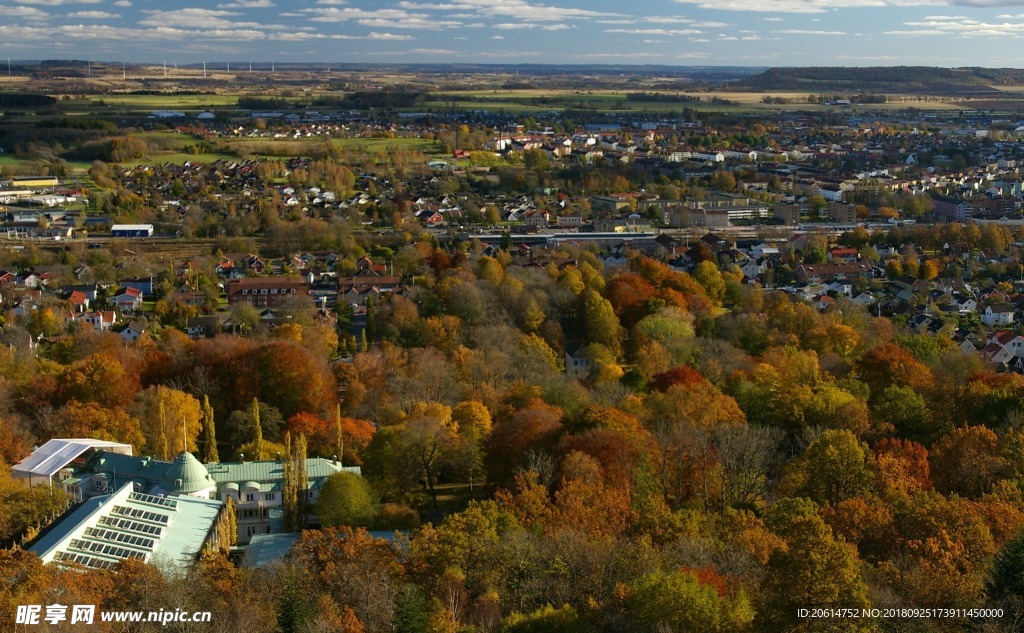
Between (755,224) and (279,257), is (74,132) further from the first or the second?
(755,224)

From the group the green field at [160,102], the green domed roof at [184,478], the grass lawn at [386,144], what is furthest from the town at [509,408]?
the green field at [160,102]

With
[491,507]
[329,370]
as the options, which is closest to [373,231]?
[329,370]

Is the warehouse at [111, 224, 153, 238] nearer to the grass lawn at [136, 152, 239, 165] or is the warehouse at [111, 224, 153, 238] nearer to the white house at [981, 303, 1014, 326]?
the grass lawn at [136, 152, 239, 165]

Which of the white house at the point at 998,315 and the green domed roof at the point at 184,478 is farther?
the white house at the point at 998,315

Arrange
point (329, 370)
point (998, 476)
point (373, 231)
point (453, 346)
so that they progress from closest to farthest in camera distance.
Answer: point (998, 476) → point (329, 370) → point (453, 346) → point (373, 231)

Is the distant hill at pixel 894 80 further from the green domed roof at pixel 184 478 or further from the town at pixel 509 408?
the green domed roof at pixel 184 478

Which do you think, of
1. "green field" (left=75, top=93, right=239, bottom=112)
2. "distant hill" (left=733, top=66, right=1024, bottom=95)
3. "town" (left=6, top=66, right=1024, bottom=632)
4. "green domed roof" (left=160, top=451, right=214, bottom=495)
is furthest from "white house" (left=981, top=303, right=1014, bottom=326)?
"distant hill" (left=733, top=66, right=1024, bottom=95)
